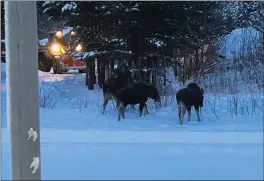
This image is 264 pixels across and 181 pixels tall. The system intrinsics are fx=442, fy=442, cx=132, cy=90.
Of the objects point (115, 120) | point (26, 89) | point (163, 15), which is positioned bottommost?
point (115, 120)

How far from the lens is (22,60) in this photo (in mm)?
1977

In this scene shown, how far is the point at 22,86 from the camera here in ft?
6.53

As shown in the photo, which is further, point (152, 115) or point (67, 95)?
point (67, 95)

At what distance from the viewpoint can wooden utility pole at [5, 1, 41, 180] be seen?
1979 mm

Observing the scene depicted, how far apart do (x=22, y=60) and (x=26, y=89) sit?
0.13m

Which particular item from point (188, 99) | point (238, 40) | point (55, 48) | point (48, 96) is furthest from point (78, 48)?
point (188, 99)

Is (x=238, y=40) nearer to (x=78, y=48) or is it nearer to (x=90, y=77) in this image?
(x=90, y=77)

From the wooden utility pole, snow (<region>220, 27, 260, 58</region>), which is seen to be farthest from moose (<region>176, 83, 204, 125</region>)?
snow (<region>220, 27, 260, 58</region>)

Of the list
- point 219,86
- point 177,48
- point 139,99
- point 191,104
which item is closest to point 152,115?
point 139,99

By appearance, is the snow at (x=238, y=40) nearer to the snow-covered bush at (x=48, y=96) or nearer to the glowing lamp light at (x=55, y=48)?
the snow-covered bush at (x=48, y=96)

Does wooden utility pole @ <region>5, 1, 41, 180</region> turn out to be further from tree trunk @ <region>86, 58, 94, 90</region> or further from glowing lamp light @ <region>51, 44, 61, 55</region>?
glowing lamp light @ <region>51, 44, 61, 55</region>

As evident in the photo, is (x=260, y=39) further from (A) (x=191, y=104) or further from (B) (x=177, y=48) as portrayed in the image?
(A) (x=191, y=104)

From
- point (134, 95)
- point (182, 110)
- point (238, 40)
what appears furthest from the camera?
point (238, 40)

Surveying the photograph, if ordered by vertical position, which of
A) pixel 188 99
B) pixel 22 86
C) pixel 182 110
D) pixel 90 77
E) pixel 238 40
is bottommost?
pixel 182 110
